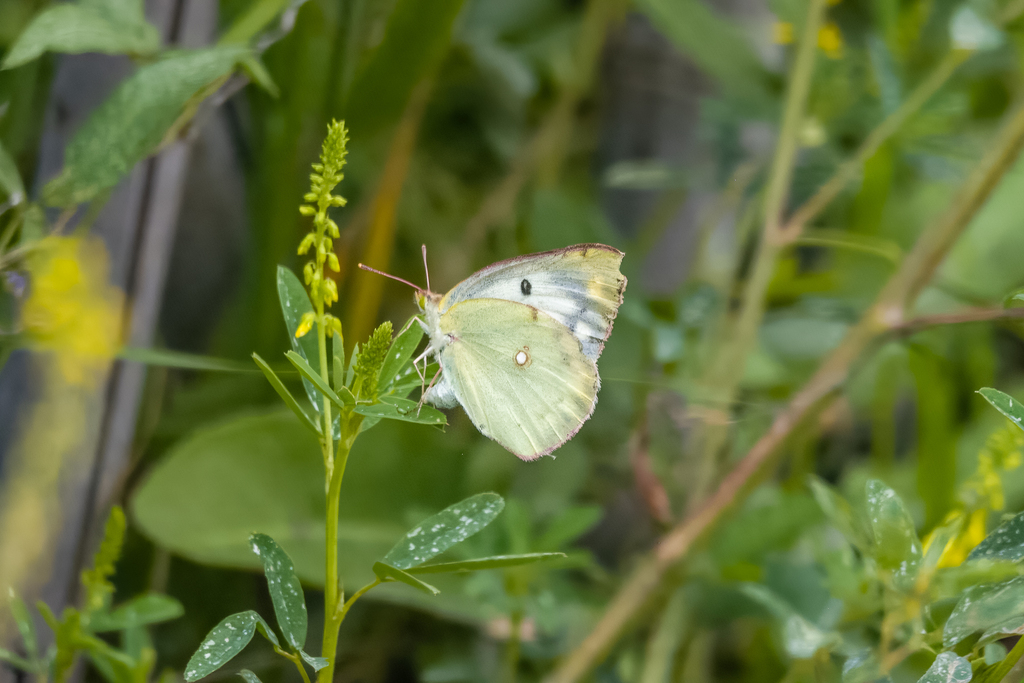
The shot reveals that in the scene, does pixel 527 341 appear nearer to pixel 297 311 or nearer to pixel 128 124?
pixel 297 311

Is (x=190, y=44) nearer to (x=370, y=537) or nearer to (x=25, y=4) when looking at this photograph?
(x=25, y=4)

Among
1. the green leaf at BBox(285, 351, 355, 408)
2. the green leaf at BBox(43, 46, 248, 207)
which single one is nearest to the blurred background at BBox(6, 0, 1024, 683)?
the green leaf at BBox(43, 46, 248, 207)

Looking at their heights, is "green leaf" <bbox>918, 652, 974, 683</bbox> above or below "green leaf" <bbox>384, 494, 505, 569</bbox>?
below

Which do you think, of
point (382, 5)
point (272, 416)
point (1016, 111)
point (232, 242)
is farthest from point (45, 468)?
point (1016, 111)

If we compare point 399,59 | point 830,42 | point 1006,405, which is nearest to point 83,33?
point 399,59

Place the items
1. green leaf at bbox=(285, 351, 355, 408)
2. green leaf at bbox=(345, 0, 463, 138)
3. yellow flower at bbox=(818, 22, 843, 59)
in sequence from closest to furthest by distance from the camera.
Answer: green leaf at bbox=(285, 351, 355, 408), green leaf at bbox=(345, 0, 463, 138), yellow flower at bbox=(818, 22, 843, 59)

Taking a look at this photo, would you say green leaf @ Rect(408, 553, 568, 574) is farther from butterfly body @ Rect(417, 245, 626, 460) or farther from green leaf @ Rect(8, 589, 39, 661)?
green leaf @ Rect(8, 589, 39, 661)

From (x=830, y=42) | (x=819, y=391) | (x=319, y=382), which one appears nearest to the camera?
(x=319, y=382)
